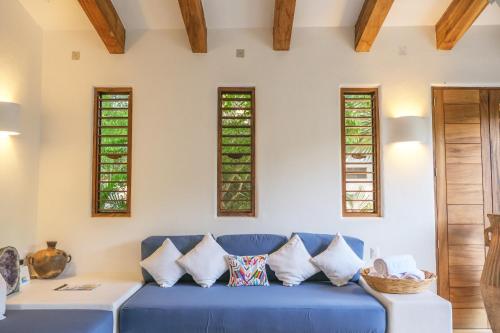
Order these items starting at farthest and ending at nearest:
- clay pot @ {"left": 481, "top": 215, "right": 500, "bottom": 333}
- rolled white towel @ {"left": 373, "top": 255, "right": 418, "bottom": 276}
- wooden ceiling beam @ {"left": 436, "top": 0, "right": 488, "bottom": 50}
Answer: wooden ceiling beam @ {"left": 436, "top": 0, "right": 488, "bottom": 50}, clay pot @ {"left": 481, "top": 215, "right": 500, "bottom": 333}, rolled white towel @ {"left": 373, "top": 255, "right": 418, "bottom": 276}

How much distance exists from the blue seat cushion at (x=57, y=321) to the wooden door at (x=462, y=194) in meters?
2.99

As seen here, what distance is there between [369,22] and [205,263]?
2.55 metres

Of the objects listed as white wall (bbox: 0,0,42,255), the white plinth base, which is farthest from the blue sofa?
white wall (bbox: 0,0,42,255)

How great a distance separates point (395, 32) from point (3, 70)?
359 cm

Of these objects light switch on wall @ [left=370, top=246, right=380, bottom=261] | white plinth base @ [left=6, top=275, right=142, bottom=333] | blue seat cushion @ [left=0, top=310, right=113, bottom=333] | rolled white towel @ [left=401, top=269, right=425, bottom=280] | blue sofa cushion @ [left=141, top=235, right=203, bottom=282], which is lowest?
blue seat cushion @ [left=0, top=310, right=113, bottom=333]

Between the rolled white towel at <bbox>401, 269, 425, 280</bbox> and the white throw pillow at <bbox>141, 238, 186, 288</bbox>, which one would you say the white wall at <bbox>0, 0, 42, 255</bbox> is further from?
the rolled white towel at <bbox>401, 269, 425, 280</bbox>

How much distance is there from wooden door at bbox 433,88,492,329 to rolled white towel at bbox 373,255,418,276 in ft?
2.88

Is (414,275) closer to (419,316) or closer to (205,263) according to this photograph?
(419,316)

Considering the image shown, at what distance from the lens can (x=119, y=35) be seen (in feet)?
11.9

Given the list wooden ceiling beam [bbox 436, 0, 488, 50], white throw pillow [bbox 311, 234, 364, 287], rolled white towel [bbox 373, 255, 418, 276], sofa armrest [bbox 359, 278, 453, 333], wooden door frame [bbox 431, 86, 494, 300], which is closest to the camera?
sofa armrest [bbox 359, 278, 453, 333]

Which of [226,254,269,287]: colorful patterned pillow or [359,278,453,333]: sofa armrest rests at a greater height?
[226,254,269,287]: colorful patterned pillow

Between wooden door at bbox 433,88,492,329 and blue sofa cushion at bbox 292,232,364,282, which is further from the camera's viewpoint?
wooden door at bbox 433,88,492,329

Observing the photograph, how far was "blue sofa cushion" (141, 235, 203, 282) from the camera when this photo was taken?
11.1ft

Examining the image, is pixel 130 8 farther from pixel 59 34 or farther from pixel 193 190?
pixel 193 190
